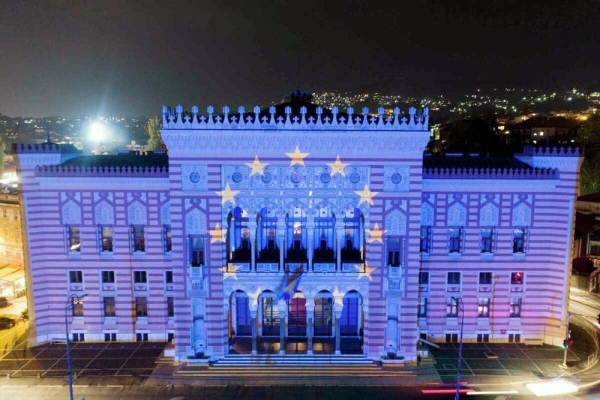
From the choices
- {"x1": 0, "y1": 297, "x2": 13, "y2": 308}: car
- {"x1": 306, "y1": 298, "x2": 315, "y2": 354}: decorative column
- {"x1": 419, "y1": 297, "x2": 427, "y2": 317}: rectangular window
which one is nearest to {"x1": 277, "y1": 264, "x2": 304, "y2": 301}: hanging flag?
{"x1": 306, "y1": 298, "x2": 315, "y2": 354}: decorative column

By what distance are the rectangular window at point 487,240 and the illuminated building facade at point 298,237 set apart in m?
0.10

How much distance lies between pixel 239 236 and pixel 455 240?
50.4 feet

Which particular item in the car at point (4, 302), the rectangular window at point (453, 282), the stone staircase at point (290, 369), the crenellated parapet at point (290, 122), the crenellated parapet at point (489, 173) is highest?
the crenellated parapet at point (290, 122)

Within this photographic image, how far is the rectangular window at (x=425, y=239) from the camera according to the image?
3375 centimetres

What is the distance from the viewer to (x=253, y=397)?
27.5m

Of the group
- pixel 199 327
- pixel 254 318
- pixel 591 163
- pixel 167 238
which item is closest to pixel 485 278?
pixel 254 318

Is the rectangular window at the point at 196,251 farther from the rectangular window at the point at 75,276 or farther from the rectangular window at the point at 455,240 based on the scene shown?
the rectangular window at the point at 455,240

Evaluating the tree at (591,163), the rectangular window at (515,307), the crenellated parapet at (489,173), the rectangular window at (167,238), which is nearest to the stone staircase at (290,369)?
the rectangular window at (167,238)

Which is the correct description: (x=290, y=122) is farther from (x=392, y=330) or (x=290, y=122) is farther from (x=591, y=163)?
(x=591, y=163)

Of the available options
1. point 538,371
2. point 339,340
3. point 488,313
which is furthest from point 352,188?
point 538,371

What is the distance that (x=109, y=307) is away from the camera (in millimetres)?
34594

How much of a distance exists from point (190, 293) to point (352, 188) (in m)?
12.3

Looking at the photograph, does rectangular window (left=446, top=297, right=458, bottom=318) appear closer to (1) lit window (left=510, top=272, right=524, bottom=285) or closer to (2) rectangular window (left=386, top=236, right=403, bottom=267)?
(1) lit window (left=510, top=272, right=524, bottom=285)

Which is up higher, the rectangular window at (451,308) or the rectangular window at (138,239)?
the rectangular window at (138,239)
